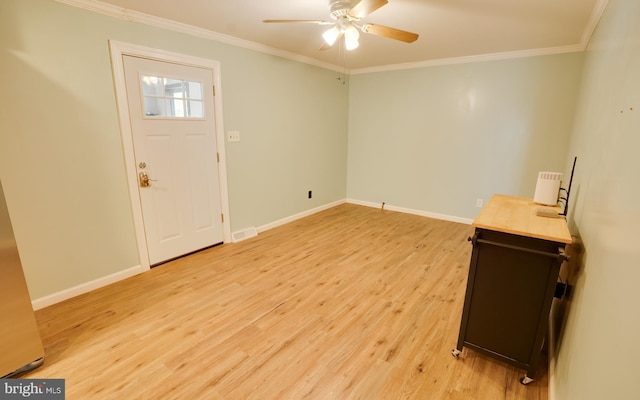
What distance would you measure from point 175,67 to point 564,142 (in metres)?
4.58

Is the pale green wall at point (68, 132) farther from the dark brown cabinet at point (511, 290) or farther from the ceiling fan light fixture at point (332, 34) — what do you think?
the dark brown cabinet at point (511, 290)

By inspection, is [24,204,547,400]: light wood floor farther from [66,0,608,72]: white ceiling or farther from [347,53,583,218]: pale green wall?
[66,0,608,72]: white ceiling

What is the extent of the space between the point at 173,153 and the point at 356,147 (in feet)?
10.8

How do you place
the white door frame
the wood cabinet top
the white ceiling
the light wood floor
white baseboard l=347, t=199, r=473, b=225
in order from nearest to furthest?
the wood cabinet top
the light wood floor
the white ceiling
the white door frame
white baseboard l=347, t=199, r=473, b=225

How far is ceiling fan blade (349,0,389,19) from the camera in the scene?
1785mm

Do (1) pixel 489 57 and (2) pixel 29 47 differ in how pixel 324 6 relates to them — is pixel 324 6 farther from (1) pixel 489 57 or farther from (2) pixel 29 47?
(1) pixel 489 57

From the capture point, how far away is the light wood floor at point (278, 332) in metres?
1.63

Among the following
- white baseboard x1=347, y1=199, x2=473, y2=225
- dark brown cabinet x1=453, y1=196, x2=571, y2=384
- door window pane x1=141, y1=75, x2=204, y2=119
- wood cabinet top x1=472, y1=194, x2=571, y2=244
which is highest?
door window pane x1=141, y1=75, x2=204, y2=119

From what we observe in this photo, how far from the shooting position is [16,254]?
1.59 m

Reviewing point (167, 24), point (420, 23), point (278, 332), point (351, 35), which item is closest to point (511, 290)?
point (278, 332)

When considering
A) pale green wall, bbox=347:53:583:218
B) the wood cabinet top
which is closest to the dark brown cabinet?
the wood cabinet top

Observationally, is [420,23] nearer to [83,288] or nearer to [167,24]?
[167,24]

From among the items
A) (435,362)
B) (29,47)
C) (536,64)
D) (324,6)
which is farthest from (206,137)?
(536,64)

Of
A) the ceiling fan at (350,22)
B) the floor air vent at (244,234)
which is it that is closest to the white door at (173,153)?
the floor air vent at (244,234)
